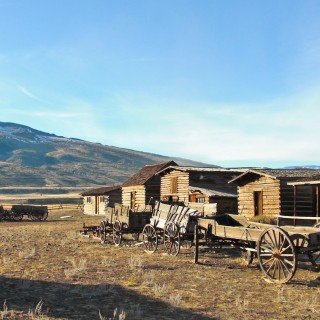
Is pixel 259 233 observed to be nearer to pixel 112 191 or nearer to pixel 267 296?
pixel 267 296

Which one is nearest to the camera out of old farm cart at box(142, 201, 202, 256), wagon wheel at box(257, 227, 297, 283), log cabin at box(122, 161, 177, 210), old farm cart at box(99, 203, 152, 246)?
wagon wheel at box(257, 227, 297, 283)

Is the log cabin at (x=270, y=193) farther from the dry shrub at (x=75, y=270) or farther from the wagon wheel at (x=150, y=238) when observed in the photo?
the dry shrub at (x=75, y=270)

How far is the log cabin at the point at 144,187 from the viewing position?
41.4 meters

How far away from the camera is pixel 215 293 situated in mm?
9555

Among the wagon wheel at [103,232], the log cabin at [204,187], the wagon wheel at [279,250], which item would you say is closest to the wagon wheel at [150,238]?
the wagon wheel at [103,232]

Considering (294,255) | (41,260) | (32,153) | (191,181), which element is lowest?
(41,260)

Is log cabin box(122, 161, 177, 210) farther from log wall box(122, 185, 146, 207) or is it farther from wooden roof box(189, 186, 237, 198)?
wooden roof box(189, 186, 237, 198)

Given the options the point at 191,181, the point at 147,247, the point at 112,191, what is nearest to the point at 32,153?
the point at 112,191

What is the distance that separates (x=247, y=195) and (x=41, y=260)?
57.9 feet

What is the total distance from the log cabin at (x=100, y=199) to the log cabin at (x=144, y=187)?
18.3 ft

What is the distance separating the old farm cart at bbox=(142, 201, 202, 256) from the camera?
1524 centimetres

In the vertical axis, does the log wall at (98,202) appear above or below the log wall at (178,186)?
below

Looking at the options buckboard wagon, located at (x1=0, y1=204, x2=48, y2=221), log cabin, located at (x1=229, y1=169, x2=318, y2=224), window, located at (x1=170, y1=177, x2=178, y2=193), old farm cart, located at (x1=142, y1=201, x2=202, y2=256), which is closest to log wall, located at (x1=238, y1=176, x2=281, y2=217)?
log cabin, located at (x1=229, y1=169, x2=318, y2=224)

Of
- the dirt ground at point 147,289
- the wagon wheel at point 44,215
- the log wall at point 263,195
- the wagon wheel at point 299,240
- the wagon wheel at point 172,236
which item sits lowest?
the wagon wheel at point 44,215
